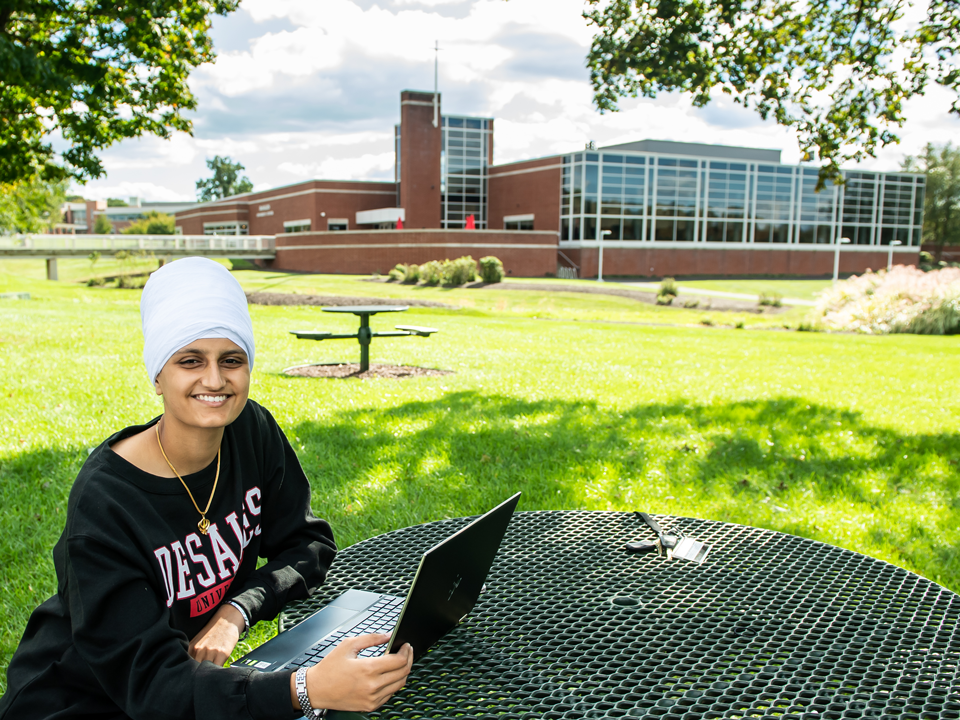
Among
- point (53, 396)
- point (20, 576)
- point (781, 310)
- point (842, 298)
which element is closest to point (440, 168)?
point (781, 310)

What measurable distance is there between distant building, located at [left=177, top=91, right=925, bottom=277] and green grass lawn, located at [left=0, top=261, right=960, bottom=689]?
3387cm

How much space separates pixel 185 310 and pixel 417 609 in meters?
0.86

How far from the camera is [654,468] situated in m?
5.11

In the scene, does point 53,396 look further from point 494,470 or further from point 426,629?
point 426,629

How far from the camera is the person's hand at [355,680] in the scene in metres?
1.38

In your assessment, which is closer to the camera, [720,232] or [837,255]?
[837,255]

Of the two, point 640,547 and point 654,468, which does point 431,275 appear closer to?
point 654,468

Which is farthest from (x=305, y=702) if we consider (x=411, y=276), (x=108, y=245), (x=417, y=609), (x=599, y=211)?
(x=599, y=211)

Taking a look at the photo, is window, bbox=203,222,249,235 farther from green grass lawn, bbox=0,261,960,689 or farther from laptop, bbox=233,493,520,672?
laptop, bbox=233,493,520,672

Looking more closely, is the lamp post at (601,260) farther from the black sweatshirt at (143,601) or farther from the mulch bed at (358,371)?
the black sweatshirt at (143,601)

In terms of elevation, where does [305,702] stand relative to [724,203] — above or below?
below

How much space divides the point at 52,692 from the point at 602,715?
3.84ft

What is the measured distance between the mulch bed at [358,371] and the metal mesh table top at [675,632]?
638 cm

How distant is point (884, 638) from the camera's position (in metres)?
1.85
